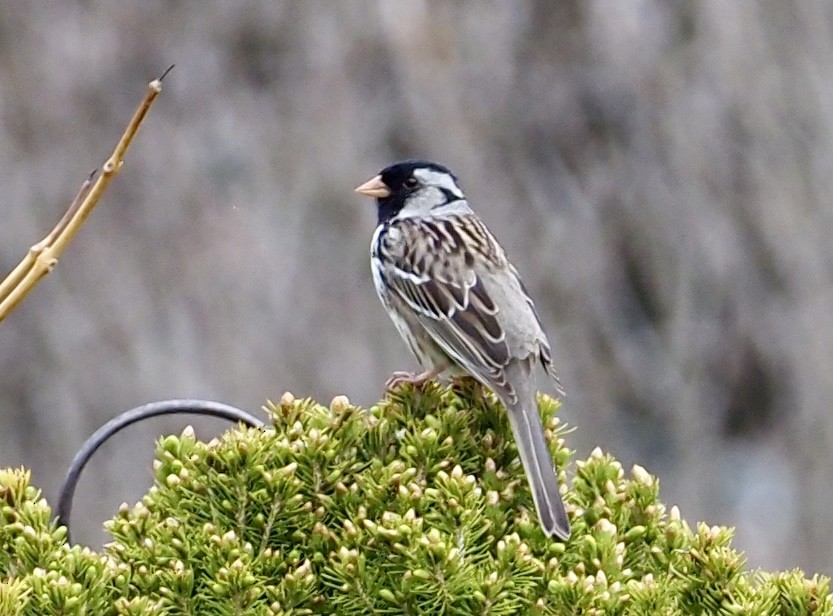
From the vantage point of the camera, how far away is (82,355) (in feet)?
26.9

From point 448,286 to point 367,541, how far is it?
177 centimetres

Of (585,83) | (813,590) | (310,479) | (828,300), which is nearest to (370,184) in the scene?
(310,479)

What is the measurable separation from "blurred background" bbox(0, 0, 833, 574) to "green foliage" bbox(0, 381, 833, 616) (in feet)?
15.8

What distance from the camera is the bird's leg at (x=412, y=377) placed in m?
3.57

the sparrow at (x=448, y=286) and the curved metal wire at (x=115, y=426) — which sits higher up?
the sparrow at (x=448, y=286)

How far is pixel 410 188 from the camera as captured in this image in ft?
16.9

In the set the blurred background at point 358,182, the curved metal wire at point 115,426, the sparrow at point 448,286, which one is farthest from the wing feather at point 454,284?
the blurred background at point 358,182

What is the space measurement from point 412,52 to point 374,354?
5.33ft

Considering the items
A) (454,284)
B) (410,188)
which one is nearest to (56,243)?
(454,284)

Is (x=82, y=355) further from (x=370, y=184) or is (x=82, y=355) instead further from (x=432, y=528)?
(x=432, y=528)

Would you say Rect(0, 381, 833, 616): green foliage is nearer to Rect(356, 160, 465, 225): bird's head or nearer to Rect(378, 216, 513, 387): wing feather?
Rect(378, 216, 513, 387): wing feather

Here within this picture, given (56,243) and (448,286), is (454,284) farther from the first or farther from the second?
(56,243)

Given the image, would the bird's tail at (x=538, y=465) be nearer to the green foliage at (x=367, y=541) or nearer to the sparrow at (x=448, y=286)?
the green foliage at (x=367, y=541)

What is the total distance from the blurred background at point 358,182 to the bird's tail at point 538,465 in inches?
179
